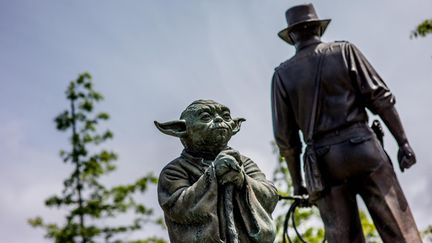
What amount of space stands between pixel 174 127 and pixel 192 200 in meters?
0.65

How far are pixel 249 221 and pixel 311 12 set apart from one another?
3.86 meters

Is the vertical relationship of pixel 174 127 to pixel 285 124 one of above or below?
below

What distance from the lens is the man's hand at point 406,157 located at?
21.7 feet

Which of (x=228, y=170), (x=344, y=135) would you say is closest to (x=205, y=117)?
(x=228, y=170)

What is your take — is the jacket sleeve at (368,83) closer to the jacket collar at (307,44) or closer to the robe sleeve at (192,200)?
the jacket collar at (307,44)

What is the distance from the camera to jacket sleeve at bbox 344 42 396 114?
22.3 ft

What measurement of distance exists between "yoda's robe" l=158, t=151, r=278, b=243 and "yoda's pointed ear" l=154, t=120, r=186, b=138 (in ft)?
0.87

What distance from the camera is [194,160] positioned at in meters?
4.46

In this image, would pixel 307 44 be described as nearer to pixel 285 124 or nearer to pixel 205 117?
pixel 285 124

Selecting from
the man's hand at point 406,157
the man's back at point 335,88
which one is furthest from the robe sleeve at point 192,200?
the man's hand at point 406,157

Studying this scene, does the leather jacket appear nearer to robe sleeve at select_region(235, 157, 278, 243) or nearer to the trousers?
the trousers

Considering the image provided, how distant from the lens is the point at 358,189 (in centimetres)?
672

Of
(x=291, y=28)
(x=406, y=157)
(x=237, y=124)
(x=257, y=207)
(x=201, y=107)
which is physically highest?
(x=291, y=28)

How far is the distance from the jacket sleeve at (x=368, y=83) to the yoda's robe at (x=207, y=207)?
110 inches
